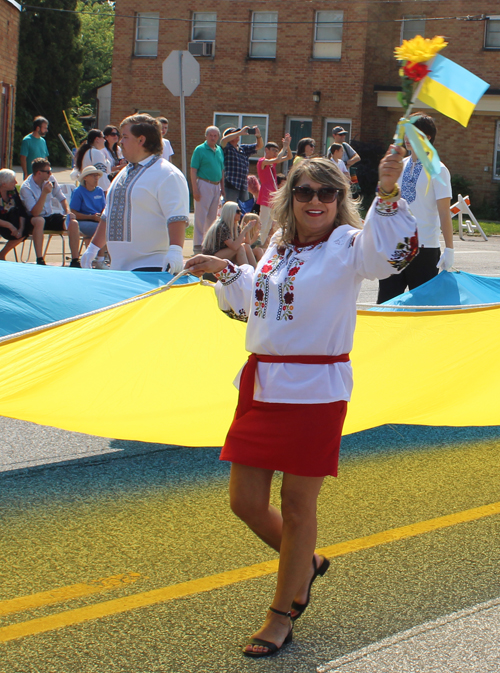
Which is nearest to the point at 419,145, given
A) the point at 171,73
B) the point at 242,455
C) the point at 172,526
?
the point at 242,455

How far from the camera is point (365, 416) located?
507cm

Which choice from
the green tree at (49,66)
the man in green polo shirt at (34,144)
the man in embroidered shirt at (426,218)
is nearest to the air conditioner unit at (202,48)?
the green tree at (49,66)

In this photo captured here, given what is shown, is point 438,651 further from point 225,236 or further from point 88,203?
point 88,203

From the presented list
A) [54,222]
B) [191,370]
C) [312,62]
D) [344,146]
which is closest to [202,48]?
[312,62]

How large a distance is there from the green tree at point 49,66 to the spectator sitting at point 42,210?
3240 cm

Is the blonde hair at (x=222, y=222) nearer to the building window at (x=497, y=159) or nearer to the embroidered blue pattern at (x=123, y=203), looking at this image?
the embroidered blue pattern at (x=123, y=203)

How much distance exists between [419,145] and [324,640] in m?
1.82

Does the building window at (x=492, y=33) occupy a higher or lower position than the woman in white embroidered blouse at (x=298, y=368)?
higher

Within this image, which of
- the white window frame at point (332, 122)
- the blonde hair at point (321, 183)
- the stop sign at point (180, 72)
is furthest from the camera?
the white window frame at point (332, 122)

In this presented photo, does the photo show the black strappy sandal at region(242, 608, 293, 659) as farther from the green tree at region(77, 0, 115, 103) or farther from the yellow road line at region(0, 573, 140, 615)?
the green tree at region(77, 0, 115, 103)

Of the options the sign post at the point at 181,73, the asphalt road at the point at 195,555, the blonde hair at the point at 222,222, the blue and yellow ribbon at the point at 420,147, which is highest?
the sign post at the point at 181,73

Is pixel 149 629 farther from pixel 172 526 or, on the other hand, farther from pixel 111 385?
pixel 111 385

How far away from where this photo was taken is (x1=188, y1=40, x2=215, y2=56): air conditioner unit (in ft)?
100

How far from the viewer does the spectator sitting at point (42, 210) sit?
1177cm
